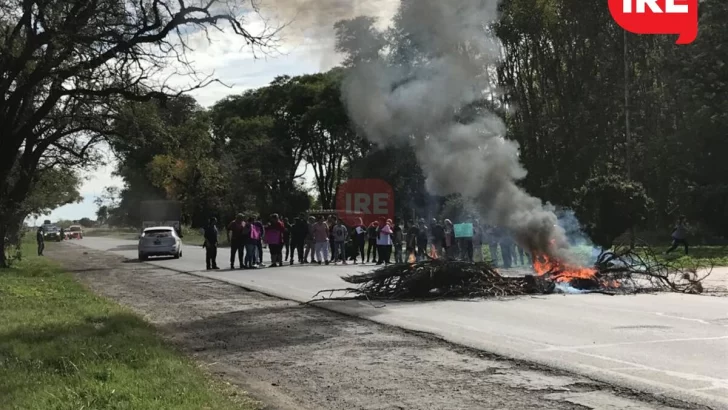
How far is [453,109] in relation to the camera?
19734 mm

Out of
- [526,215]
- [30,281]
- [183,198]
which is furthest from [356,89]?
[183,198]

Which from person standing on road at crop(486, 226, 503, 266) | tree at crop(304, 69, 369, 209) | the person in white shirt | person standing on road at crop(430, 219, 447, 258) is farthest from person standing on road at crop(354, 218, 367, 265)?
tree at crop(304, 69, 369, 209)

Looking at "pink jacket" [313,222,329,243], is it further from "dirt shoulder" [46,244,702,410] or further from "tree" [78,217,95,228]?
"tree" [78,217,95,228]

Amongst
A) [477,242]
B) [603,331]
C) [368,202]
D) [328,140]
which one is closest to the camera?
[603,331]

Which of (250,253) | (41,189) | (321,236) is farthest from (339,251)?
(41,189)

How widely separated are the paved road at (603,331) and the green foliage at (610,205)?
37.7ft

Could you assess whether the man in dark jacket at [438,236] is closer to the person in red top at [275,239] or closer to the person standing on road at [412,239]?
the person standing on road at [412,239]

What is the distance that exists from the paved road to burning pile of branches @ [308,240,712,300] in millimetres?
736

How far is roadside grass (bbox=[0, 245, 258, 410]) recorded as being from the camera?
6359 mm

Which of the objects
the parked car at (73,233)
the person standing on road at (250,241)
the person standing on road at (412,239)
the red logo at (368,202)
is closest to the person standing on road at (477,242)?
the person standing on road at (412,239)

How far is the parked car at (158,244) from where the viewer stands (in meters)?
32.3

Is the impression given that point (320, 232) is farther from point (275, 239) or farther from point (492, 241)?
point (492, 241)

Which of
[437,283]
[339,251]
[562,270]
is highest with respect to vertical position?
[339,251]

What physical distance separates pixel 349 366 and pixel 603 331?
3.83m
